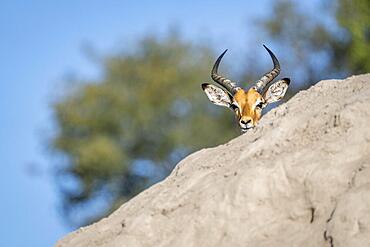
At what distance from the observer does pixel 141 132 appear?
43000mm

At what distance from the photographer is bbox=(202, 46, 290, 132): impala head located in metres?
17.7

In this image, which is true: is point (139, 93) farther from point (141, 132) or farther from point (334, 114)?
point (334, 114)

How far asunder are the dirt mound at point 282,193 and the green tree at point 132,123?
97.8 ft

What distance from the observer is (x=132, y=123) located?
142 feet

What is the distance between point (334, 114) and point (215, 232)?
1.50 metres

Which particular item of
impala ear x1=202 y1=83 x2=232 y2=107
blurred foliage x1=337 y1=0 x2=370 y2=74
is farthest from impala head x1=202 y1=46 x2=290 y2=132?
blurred foliage x1=337 y1=0 x2=370 y2=74

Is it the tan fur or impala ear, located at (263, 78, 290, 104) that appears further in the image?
impala ear, located at (263, 78, 290, 104)

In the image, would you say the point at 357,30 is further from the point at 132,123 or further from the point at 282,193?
the point at 282,193

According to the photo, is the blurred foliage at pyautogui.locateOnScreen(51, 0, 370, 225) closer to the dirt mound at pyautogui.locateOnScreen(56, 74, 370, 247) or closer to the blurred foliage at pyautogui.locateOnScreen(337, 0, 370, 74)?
the blurred foliage at pyautogui.locateOnScreen(337, 0, 370, 74)

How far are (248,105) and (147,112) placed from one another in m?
25.2

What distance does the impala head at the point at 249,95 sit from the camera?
1766 cm

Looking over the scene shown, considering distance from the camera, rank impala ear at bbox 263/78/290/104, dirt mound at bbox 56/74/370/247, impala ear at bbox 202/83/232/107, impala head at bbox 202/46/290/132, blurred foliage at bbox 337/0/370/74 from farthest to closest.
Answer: blurred foliage at bbox 337/0/370/74
impala ear at bbox 202/83/232/107
impala ear at bbox 263/78/290/104
impala head at bbox 202/46/290/132
dirt mound at bbox 56/74/370/247

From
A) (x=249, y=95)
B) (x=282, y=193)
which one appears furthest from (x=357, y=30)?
(x=282, y=193)

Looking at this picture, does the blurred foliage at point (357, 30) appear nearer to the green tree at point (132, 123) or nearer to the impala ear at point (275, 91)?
the green tree at point (132, 123)
